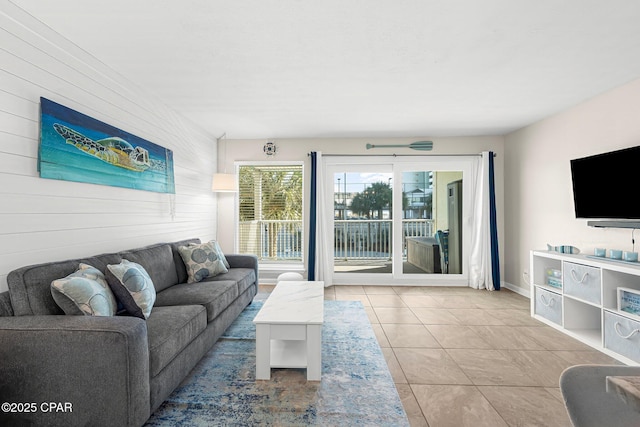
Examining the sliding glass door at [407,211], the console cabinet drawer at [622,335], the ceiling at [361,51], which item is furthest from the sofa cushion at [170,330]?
the console cabinet drawer at [622,335]

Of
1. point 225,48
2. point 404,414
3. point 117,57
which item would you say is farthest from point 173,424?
point 117,57

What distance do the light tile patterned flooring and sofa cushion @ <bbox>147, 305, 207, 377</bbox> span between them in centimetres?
150

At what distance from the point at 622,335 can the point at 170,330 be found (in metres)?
3.53

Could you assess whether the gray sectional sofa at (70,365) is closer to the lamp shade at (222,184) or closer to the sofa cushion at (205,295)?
the sofa cushion at (205,295)

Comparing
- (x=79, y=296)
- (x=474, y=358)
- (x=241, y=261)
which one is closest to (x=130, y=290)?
(x=79, y=296)

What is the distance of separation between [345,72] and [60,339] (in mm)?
2774

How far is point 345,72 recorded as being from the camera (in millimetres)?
2834

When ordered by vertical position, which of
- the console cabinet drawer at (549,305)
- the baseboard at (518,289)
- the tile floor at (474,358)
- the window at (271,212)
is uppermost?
the window at (271,212)

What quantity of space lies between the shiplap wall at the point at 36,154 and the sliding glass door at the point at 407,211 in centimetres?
288

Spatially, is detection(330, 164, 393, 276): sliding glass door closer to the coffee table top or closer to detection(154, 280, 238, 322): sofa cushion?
the coffee table top

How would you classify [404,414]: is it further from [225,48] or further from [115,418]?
[225,48]

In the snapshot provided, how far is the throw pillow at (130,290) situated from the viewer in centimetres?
208

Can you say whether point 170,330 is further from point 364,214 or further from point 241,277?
point 364,214

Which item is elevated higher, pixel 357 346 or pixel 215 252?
pixel 215 252
